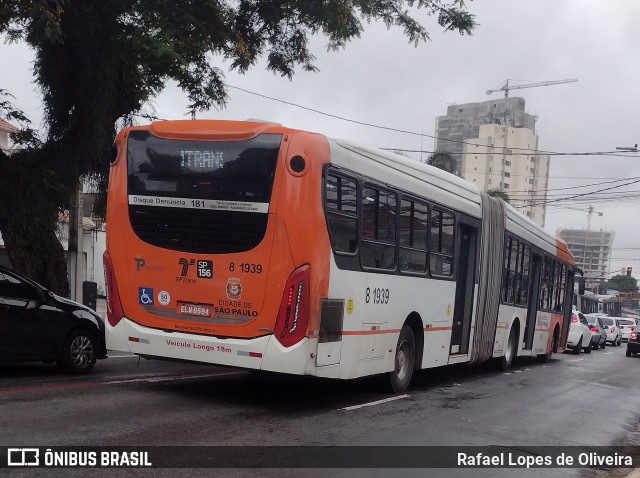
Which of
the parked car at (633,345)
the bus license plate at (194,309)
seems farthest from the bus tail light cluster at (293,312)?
the parked car at (633,345)

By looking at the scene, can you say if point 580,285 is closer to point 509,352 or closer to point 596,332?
point 509,352

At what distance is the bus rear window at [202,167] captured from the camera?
8.20 metres

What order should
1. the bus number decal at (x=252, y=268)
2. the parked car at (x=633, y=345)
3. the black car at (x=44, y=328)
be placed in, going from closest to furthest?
the bus number decal at (x=252, y=268)
the black car at (x=44, y=328)
the parked car at (x=633, y=345)

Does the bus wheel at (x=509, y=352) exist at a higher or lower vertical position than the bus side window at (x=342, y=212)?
lower

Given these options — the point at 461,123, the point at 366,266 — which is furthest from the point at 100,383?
the point at 461,123

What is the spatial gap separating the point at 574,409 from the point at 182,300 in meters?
6.66

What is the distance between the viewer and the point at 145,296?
28.1ft

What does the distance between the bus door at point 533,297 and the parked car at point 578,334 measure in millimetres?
10469

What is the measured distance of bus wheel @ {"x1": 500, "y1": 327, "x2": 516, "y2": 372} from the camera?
1591cm

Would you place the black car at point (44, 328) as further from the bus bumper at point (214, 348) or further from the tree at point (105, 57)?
the tree at point (105, 57)

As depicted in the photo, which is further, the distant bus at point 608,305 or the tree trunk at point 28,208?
the distant bus at point 608,305

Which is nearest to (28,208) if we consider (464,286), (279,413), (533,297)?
(279,413)

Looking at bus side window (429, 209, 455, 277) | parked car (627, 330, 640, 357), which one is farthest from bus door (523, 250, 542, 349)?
parked car (627, 330, 640, 357)

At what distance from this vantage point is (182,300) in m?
8.37
